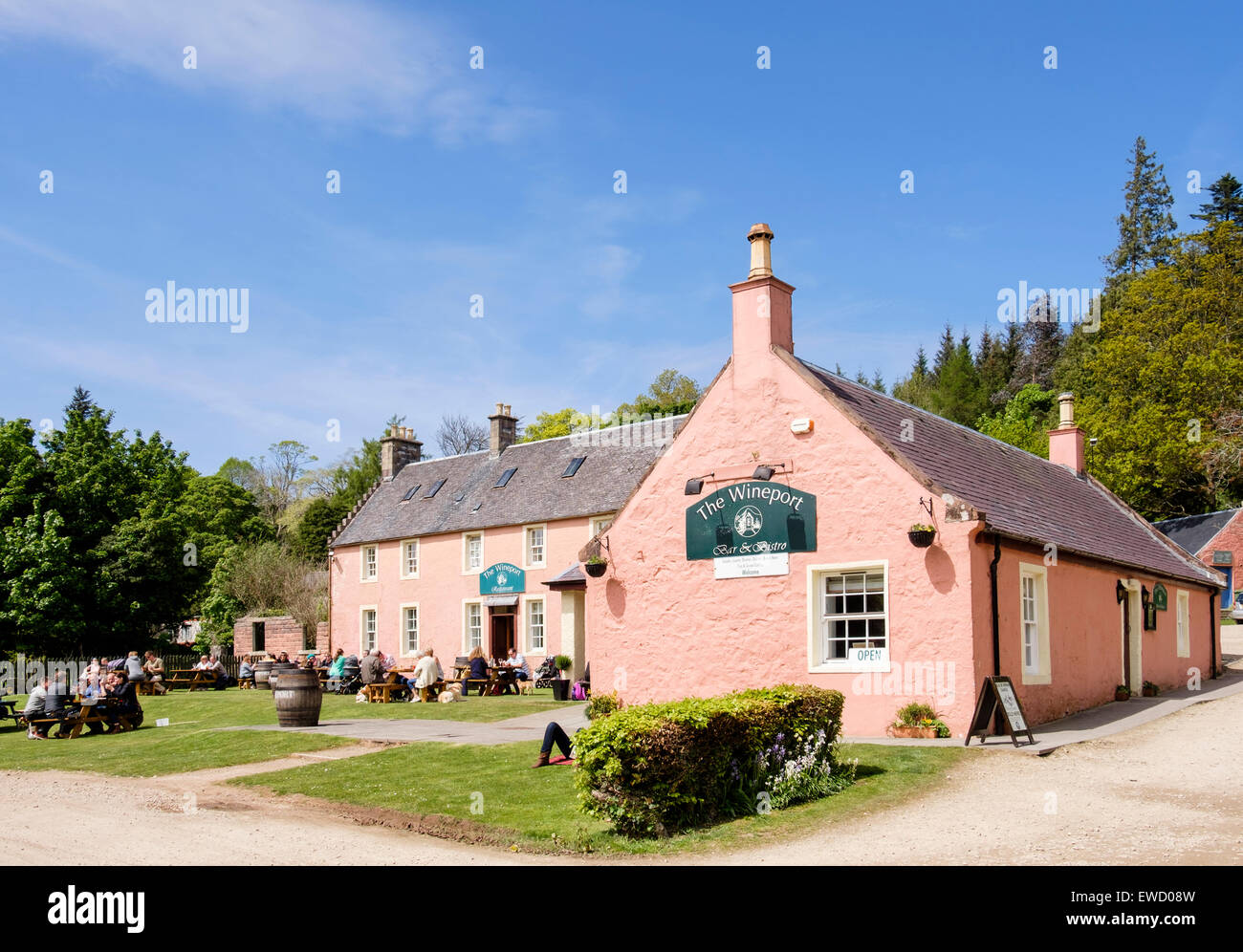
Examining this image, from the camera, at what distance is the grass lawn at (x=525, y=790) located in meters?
9.89

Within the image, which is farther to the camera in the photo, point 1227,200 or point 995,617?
point 1227,200

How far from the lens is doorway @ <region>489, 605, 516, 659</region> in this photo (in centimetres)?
3478

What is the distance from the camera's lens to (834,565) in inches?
637

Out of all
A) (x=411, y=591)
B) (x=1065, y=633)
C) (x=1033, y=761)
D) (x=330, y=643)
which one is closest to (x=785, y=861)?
(x=1033, y=761)

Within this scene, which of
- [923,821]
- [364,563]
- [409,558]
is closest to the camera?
[923,821]

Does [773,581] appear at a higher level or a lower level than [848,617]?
higher

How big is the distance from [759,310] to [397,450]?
2930 centimetres

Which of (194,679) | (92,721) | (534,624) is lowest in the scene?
(194,679)

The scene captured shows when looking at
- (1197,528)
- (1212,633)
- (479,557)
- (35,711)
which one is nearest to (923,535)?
(35,711)

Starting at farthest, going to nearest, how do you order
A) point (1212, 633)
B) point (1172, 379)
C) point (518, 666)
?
point (1172, 379)
point (518, 666)
point (1212, 633)

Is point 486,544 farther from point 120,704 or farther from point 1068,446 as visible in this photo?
point 1068,446

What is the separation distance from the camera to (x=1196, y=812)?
10.2m

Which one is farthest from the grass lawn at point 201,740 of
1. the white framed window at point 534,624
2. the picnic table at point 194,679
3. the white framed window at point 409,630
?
the white framed window at point 409,630
